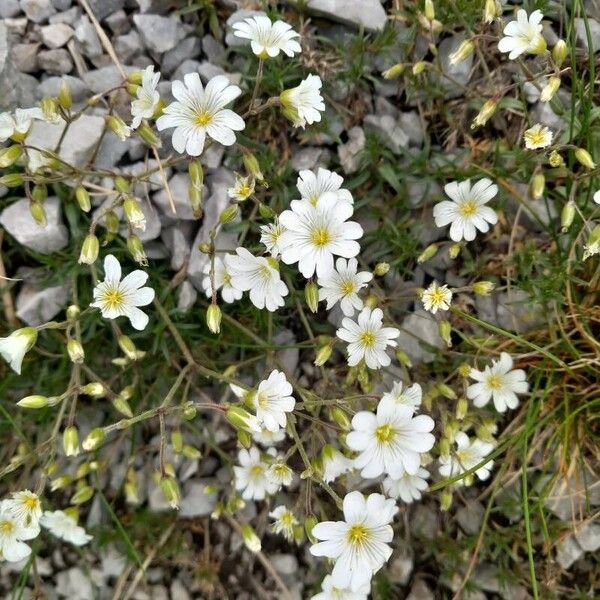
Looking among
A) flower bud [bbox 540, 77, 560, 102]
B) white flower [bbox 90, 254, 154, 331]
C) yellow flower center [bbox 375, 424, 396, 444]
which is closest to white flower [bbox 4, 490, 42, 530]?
white flower [bbox 90, 254, 154, 331]

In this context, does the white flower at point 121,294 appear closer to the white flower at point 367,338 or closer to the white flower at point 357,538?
the white flower at point 367,338

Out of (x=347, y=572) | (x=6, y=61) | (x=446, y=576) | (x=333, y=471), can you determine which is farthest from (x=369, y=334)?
(x=6, y=61)

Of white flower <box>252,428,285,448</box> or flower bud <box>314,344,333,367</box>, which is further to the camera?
white flower <box>252,428,285,448</box>

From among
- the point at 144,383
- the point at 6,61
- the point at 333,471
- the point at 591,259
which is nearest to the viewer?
the point at 333,471

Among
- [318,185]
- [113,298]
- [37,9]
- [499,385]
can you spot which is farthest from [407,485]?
[37,9]

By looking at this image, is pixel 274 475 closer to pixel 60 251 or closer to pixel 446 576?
pixel 446 576

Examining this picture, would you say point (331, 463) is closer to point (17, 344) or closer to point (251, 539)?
point (251, 539)

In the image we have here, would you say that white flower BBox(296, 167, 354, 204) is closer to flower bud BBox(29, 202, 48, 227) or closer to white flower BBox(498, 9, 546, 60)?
white flower BBox(498, 9, 546, 60)

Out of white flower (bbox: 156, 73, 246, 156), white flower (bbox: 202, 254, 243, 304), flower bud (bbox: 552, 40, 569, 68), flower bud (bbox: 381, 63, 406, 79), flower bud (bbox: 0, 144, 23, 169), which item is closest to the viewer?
white flower (bbox: 156, 73, 246, 156)
